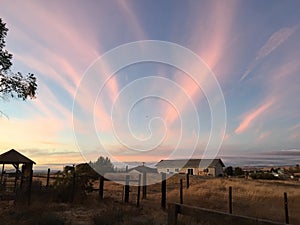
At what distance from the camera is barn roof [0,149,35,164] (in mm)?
14609

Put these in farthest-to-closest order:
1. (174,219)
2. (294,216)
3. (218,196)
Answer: (218,196)
(294,216)
(174,219)

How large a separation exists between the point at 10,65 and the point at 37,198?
6.79 meters

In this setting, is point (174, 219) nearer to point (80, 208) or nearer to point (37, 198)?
point (80, 208)

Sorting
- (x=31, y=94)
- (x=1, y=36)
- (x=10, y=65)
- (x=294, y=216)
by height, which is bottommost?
(x=294, y=216)

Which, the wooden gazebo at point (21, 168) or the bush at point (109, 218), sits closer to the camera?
the bush at point (109, 218)

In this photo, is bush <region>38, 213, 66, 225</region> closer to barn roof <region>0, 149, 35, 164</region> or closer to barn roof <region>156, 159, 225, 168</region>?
barn roof <region>0, 149, 35, 164</region>

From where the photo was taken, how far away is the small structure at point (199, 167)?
213 ft

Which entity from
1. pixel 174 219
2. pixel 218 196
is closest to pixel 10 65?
pixel 174 219

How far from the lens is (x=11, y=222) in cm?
852

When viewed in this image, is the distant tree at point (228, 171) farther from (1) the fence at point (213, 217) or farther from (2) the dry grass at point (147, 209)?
(1) the fence at point (213, 217)

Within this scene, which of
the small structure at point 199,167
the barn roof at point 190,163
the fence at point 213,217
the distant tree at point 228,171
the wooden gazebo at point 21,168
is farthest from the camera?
the barn roof at point 190,163

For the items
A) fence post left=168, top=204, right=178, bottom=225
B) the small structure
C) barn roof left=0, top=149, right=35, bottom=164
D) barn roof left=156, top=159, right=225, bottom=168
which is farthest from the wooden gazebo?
barn roof left=156, top=159, right=225, bottom=168

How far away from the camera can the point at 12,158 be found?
14.8 metres

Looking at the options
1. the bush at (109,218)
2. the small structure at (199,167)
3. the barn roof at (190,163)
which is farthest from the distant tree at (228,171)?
the bush at (109,218)
